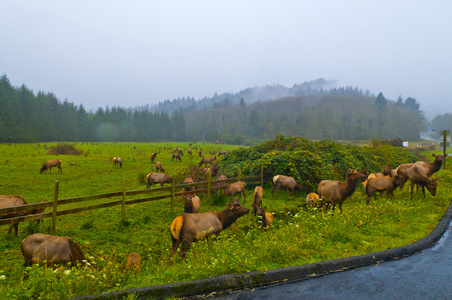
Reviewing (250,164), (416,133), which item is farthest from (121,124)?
(416,133)

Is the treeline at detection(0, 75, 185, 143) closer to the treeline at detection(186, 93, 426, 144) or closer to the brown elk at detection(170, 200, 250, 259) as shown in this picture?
the treeline at detection(186, 93, 426, 144)

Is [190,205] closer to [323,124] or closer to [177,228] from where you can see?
[177,228]

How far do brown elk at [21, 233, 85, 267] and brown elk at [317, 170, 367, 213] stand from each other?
32.9 ft

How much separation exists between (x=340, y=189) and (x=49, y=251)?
422 inches

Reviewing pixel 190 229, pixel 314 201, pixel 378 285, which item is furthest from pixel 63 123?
pixel 378 285

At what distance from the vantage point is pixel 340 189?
12.0 meters

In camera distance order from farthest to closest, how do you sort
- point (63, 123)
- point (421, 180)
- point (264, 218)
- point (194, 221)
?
1. point (63, 123)
2. point (421, 180)
3. point (264, 218)
4. point (194, 221)

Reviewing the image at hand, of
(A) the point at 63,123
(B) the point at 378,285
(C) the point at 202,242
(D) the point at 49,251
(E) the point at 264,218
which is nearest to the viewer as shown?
(B) the point at 378,285

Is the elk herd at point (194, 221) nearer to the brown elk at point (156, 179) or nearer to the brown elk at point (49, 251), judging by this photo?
the brown elk at point (49, 251)

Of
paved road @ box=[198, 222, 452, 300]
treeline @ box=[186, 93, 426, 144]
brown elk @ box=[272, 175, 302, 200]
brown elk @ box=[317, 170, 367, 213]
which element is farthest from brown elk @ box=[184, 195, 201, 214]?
treeline @ box=[186, 93, 426, 144]

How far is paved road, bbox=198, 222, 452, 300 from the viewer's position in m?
5.48

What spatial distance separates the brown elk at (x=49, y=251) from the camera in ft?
21.1

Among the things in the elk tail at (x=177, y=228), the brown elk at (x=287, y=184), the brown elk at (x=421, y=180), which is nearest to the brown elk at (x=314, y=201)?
the brown elk at (x=287, y=184)

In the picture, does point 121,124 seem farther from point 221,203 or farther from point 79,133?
point 221,203
